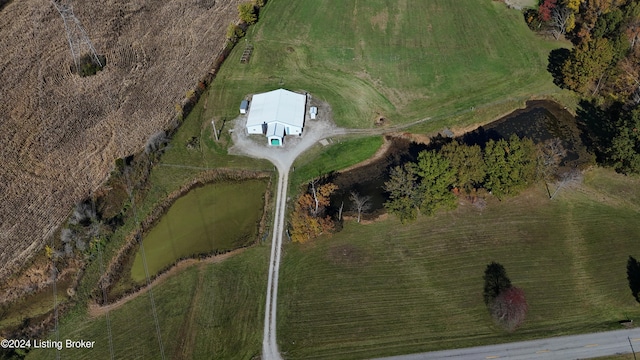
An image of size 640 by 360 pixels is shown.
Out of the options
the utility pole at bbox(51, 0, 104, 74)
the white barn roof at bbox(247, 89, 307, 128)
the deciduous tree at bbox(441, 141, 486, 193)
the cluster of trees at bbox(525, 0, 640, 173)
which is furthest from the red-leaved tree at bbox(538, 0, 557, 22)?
the utility pole at bbox(51, 0, 104, 74)

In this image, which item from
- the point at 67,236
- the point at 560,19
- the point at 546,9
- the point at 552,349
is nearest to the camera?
the point at 552,349

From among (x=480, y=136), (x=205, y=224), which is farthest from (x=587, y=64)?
(x=205, y=224)

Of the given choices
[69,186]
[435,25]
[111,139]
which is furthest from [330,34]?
[69,186]

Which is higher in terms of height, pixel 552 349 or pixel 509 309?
pixel 509 309

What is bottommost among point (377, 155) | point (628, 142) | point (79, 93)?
point (628, 142)

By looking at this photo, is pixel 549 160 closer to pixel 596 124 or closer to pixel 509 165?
pixel 509 165

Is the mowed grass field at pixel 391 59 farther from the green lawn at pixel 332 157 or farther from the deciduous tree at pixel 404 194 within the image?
the deciduous tree at pixel 404 194

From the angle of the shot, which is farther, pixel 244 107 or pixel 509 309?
pixel 244 107
